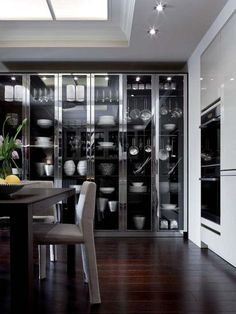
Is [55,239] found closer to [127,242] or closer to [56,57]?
[127,242]

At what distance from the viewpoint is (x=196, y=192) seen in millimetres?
4273

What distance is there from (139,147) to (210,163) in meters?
1.41

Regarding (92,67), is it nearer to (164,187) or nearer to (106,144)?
(106,144)

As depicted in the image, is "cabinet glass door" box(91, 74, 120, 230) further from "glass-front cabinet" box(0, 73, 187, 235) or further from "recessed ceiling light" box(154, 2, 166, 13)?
"recessed ceiling light" box(154, 2, 166, 13)

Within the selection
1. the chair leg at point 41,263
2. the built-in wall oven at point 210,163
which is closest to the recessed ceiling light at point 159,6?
the built-in wall oven at point 210,163

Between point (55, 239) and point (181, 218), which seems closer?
point (55, 239)

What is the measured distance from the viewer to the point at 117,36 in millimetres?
4227

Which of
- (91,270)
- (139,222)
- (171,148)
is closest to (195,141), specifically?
(171,148)

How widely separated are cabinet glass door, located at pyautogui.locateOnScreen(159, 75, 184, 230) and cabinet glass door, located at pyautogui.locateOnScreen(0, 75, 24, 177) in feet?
6.50

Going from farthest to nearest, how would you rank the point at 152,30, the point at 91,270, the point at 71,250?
the point at 152,30 → the point at 71,250 → the point at 91,270

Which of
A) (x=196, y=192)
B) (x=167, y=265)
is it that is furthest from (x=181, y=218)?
(x=167, y=265)

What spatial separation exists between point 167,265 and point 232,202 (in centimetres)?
83

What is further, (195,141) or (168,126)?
(168,126)

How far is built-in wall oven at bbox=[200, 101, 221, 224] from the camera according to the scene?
3452 mm
